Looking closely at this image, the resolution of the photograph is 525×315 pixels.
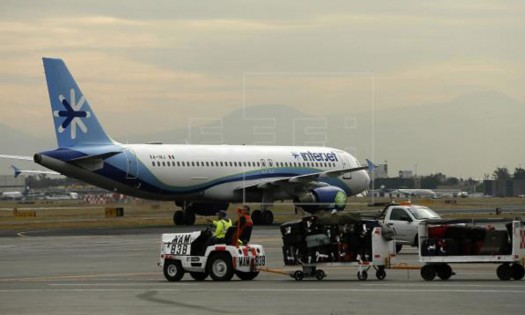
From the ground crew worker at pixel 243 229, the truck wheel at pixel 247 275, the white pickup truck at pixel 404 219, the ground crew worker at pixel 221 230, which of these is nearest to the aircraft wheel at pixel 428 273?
the truck wheel at pixel 247 275

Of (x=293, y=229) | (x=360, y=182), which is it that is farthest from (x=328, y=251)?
(x=360, y=182)

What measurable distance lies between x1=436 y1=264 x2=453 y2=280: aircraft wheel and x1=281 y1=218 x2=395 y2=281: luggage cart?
44.7 inches

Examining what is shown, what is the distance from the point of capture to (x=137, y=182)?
193 ft

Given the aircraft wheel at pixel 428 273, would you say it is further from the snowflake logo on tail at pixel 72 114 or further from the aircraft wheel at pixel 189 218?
the aircraft wheel at pixel 189 218

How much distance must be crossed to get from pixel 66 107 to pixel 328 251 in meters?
31.2

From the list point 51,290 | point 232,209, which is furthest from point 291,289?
point 232,209

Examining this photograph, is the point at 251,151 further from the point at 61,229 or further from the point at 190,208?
the point at 61,229

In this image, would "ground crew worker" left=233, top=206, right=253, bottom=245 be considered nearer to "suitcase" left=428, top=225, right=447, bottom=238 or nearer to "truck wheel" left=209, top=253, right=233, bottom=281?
"truck wheel" left=209, top=253, right=233, bottom=281

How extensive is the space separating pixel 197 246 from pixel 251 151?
126 ft

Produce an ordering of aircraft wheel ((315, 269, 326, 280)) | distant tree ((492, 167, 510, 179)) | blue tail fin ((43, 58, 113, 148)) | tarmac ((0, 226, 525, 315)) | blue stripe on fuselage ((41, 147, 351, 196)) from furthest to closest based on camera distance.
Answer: distant tree ((492, 167, 510, 179))
blue tail fin ((43, 58, 113, 148))
blue stripe on fuselage ((41, 147, 351, 196))
aircraft wheel ((315, 269, 326, 280))
tarmac ((0, 226, 525, 315))

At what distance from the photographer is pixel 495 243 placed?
26562mm

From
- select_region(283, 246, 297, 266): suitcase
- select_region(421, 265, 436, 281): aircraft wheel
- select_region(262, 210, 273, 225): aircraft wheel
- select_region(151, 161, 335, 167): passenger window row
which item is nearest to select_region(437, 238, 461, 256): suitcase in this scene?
select_region(421, 265, 436, 281): aircraft wheel

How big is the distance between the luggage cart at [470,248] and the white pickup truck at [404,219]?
10.9 meters

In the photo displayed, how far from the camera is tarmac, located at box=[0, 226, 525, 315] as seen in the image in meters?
20.1
